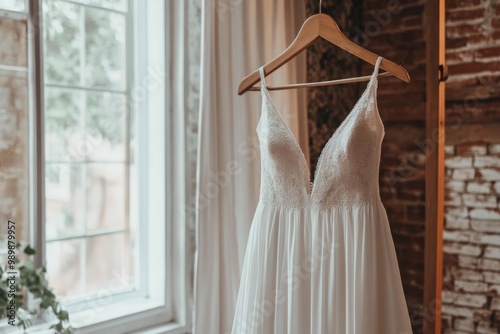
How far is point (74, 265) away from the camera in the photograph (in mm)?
1851

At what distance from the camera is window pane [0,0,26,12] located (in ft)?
5.06

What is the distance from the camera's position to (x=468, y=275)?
Answer: 146 centimetres

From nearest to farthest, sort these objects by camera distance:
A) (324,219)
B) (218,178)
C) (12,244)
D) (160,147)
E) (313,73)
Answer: (324,219) → (12,244) → (218,178) → (160,147) → (313,73)

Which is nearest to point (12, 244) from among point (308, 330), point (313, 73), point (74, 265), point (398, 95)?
point (74, 265)

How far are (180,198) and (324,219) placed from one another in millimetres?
659

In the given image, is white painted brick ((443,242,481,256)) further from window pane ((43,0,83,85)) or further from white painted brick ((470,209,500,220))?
window pane ((43,0,83,85))

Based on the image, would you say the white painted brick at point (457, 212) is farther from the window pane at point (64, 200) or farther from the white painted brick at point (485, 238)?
the window pane at point (64, 200)

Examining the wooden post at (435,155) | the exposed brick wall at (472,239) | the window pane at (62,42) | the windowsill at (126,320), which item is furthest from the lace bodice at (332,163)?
the window pane at (62,42)

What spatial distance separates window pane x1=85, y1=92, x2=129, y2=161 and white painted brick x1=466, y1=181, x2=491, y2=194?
4.11 feet

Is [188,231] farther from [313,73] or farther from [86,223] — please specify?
[313,73]

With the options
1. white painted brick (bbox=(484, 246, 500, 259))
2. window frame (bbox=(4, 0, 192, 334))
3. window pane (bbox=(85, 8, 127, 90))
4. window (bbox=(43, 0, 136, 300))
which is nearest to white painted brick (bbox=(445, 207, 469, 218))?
white painted brick (bbox=(484, 246, 500, 259))

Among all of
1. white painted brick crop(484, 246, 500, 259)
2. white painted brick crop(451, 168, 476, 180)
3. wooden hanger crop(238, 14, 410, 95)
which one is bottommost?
white painted brick crop(484, 246, 500, 259)

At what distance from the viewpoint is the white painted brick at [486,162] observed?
140 cm

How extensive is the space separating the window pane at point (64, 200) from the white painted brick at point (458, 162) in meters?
1.27
